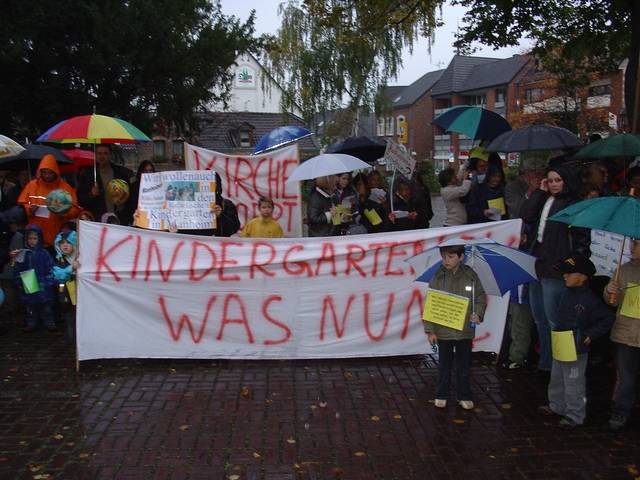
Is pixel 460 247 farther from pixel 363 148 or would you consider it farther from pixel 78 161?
Answer: pixel 78 161

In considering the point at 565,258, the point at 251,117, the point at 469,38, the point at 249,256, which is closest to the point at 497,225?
the point at 565,258

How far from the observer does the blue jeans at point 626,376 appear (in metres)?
4.99

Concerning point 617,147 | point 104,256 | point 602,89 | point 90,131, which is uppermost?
point 602,89

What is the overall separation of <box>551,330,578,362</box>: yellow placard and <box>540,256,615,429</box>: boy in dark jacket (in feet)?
0.11

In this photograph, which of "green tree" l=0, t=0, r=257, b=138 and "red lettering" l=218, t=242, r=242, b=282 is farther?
"green tree" l=0, t=0, r=257, b=138

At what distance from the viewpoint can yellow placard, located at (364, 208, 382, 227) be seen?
333 inches

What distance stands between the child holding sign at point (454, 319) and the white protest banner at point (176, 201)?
284 centimetres

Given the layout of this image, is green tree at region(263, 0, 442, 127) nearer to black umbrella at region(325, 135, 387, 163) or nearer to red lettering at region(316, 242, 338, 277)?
black umbrella at region(325, 135, 387, 163)

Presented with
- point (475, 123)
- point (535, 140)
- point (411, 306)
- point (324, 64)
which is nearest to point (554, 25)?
point (475, 123)

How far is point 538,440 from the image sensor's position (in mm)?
4902

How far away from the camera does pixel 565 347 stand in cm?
501

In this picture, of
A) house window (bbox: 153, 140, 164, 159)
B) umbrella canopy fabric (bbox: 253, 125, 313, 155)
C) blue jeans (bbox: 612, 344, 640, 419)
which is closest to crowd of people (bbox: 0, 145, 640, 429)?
blue jeans (bbox: 612, 344, 640, 419)

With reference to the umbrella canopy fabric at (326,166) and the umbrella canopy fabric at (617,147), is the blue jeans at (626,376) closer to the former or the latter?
the umbrella canopy fabric at (617,147)

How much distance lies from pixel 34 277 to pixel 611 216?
6.18 metres
